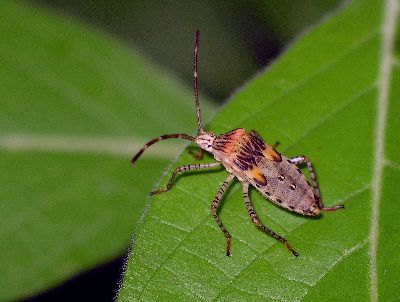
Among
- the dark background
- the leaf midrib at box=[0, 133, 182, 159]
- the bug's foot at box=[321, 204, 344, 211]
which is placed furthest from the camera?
the dark background

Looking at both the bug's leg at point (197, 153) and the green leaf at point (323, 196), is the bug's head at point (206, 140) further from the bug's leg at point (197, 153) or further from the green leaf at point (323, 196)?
the green leaf at point (323, 196)

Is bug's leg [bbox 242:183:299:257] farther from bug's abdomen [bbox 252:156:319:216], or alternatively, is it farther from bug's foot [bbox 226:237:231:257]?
bug's foot [bbox 226:237:231:257]

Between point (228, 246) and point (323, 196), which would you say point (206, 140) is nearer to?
point (323, 196)

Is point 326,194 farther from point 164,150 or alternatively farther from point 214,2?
point 214,2

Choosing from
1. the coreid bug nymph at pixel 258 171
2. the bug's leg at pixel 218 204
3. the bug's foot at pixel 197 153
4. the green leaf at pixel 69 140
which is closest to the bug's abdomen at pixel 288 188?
the coreid bug nymph at pixel 258 171

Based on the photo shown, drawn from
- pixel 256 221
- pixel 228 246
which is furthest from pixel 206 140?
pixel 228 246

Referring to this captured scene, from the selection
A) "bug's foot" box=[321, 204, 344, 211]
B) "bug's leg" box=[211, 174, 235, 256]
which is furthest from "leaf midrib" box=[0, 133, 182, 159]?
"bug's foot" box=[321, 204, 344, 211]
